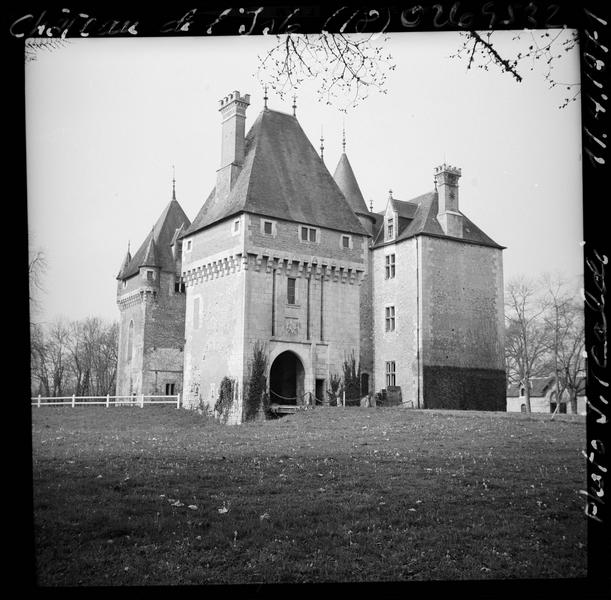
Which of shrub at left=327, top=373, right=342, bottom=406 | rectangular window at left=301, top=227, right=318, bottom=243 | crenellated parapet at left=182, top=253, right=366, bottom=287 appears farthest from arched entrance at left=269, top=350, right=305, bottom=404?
rectangular window at left=301, top=227, right=318, bottom=243

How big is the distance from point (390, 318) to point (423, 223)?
3.51m

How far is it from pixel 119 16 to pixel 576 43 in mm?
3942

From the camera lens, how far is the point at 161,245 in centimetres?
2827

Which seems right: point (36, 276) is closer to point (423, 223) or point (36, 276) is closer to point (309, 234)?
point (309, 234)

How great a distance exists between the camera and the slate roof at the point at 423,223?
23.0 m

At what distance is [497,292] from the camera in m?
23.0

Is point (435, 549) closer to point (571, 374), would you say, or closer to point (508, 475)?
point (508, 475)

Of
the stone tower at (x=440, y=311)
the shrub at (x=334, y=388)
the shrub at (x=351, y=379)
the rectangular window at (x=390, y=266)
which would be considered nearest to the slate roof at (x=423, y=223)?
the stone tower at (x=440, y=311)

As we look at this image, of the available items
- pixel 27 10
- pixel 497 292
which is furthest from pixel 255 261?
pixel 27 10

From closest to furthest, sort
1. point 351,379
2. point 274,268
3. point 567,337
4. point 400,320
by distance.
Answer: point 567,337 → point 274,268 → point 351,379 → point 400,320

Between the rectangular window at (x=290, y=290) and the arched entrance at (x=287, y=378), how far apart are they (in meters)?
1.43

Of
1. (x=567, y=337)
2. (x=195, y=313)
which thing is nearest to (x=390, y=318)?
(x=195, y=313)

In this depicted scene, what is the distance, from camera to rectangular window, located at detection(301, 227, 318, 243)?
1872 centimetres

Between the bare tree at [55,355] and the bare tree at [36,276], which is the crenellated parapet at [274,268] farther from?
the bare tree at [36,276]
